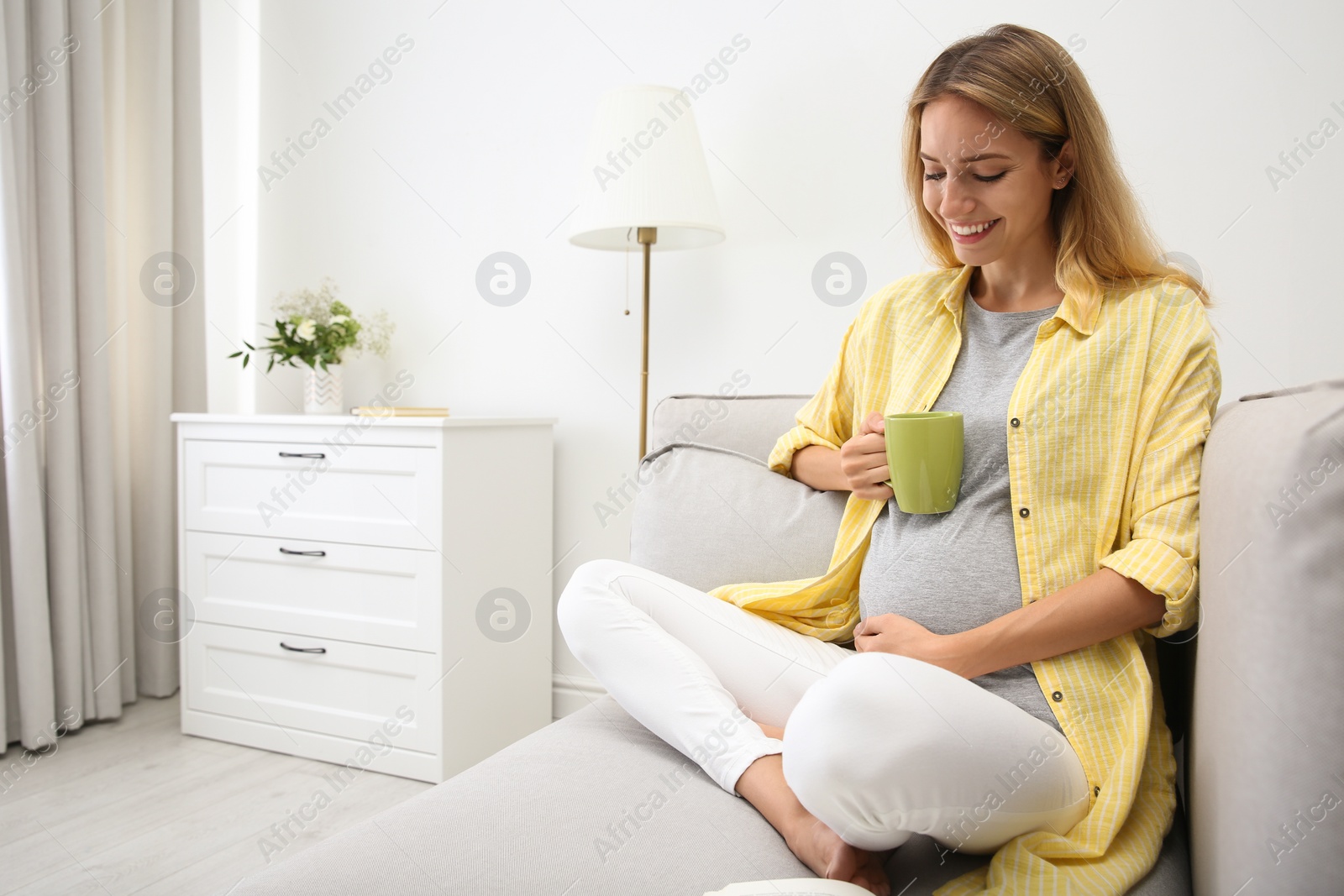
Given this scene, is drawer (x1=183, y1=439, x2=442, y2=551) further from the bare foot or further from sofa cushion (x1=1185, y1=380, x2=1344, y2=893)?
sofa cushion (x1=1185, y1=380, x2=1344, y2=893)

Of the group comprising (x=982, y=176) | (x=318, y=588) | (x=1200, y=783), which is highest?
(x=982, y=176)

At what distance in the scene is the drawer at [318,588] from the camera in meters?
1.96

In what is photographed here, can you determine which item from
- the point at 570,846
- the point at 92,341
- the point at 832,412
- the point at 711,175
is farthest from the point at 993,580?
the point at 92,341

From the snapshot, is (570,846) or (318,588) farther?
(318,588)

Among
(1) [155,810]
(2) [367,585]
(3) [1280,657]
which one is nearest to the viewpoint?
(3) [1280,657]

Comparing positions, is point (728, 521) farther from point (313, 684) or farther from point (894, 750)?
point (313, 684)

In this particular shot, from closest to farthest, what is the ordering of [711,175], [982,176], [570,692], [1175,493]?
[1175,493] → [982,176] → [711,175] → [570,692]

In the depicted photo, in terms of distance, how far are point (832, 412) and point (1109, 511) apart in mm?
440

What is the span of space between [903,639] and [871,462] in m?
0.24

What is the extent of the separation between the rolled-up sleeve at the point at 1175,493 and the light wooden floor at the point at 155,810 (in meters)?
1.43

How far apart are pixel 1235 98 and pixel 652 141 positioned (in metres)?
1.12

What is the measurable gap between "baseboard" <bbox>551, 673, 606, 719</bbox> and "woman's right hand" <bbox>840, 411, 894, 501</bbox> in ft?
4.38

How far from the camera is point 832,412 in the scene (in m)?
1.33

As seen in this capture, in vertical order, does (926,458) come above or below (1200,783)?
above
